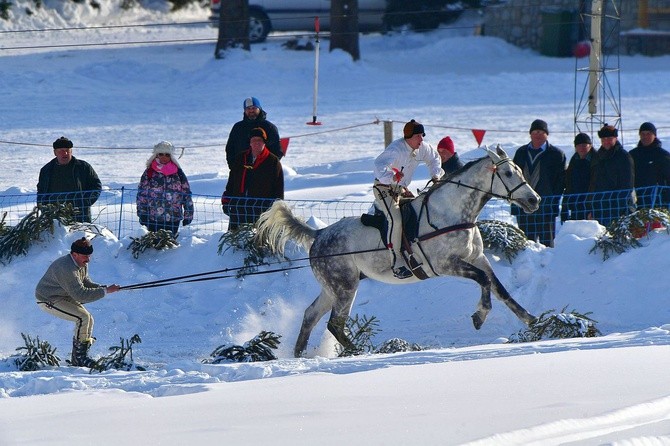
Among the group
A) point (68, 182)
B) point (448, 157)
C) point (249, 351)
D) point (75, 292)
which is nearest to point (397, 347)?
point (249, 351)

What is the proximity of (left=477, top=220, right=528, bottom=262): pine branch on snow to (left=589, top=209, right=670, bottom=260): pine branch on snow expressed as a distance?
2.47ft

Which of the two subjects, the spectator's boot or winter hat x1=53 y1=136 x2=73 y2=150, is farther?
winter hat x1=53 y1=136 x2=73 y2=150

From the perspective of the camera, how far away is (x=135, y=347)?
1327 cm

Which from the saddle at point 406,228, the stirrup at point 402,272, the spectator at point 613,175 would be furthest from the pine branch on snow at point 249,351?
the spectator at point 613,175

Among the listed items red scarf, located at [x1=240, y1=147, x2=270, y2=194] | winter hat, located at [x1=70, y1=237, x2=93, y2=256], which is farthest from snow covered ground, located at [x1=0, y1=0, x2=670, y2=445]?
winter hat, located at [x1=70, y1=237, x2=93, y2=256]

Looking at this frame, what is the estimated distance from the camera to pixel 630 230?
46.4 feet

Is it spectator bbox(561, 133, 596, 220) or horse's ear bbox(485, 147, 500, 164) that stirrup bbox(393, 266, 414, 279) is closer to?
horse's ear bbox(485, 147, 500, 164)

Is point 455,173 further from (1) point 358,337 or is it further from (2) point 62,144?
(2) point 62,144

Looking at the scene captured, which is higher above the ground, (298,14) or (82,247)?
(298,14)

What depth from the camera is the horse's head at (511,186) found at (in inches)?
476

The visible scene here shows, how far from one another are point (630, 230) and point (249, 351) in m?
4.38

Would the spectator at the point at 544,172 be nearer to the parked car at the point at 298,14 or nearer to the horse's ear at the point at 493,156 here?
the horse's ear at the point at 493,156

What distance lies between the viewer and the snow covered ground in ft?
27.3

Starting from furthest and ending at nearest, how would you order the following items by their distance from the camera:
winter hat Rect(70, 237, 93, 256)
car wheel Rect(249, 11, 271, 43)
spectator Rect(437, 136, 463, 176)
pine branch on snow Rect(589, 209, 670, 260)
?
car wheel Rect(249, 11, 271, 43) → spectator Rect(437, 136, 463, 176) → pine branch on snow Rect(589, 209, 670, 260) → winter hat Rect(70, 237, 93, 256)
